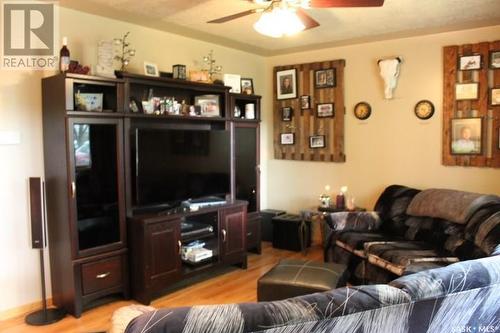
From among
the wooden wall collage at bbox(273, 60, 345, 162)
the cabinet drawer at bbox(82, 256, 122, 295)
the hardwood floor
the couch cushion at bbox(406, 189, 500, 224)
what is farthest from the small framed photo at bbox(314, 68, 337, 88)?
the cabinet drawer at bbox(82, 256, 122, 295)

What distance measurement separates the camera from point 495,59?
12.7ft

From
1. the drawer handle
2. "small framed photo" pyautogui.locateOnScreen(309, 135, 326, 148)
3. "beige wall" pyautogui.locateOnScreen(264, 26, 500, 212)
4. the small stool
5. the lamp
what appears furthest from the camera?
"small framed photo" pyautogui.locateOnScreen(309, 135, 326, 148)

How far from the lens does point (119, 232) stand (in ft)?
11.0

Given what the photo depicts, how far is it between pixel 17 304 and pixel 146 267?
3.30 feet

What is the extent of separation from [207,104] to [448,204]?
2446 millimetres

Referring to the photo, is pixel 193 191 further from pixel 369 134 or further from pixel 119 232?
pixel 369 134

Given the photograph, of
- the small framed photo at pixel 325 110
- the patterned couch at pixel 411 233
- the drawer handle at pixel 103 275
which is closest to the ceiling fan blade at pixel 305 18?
the patterned couch at pixel 411 233

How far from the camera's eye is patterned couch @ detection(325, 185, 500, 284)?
10.1ft

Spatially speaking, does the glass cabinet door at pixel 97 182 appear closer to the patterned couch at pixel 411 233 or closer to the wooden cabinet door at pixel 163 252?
the wooden cabinet door at pixel 163 252

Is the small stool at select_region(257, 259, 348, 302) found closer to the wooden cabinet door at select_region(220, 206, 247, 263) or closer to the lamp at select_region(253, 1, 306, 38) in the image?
the wooden cabinet door at select_region(220, 206, 247, 263)

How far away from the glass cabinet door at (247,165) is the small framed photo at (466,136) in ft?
6.87

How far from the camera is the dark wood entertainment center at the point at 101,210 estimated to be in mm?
3059

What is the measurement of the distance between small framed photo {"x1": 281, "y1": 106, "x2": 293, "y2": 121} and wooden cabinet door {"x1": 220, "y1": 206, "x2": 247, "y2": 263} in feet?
5.27

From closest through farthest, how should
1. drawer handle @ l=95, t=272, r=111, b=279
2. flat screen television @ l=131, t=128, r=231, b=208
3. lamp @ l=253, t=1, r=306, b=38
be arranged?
lamp @ l=253, t=1, r=306, b=38 < drawer handle @ l=95, t=272, r=111, b=279 < flat screen television @ l=131, t=128, r=231, b=208
